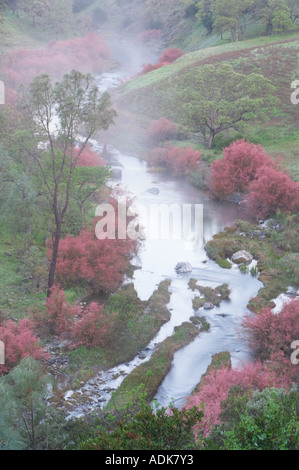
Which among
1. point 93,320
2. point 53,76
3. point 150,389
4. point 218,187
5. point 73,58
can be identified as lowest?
point 150,389

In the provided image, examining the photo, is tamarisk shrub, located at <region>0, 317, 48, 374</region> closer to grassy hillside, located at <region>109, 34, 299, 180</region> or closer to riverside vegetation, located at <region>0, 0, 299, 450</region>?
riverside vegetation, located at <region>0, 0, 299, 450</region>

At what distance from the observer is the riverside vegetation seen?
1180 cm

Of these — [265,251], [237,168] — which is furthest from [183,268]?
[237,168]

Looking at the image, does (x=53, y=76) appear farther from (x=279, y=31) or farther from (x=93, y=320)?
(x=93, y=320)

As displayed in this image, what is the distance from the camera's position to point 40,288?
22.3m

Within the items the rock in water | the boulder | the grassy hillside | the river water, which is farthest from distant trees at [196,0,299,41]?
the rock in water

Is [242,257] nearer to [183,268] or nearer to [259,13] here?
[183,268]

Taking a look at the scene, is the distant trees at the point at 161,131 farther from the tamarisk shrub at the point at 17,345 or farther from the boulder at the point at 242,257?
the tamarisk shrub at the point at 17,345

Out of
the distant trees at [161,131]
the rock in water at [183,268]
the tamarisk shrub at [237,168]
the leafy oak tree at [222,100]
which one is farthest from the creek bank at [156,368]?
the distant trees at [161,131]

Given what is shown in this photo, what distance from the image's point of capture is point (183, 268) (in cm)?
2712

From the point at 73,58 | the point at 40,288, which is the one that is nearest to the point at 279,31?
the point at 73,58

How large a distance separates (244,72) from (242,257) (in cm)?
4181

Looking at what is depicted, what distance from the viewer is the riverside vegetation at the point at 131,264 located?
11805 mm
